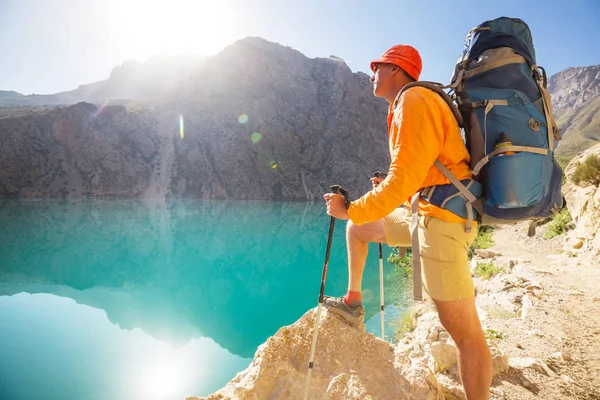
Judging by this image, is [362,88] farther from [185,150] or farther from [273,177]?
[185,150]

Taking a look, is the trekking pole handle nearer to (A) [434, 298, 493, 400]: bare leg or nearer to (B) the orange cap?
(A) [434, 298, 493, 400]: bare leg

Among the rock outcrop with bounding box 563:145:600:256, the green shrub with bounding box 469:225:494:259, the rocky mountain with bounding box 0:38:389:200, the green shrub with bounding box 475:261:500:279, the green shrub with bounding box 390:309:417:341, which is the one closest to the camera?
the green shrub with bounding box 390:309:417:341

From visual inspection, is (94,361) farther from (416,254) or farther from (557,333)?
(557,333)

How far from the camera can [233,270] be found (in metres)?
19.1

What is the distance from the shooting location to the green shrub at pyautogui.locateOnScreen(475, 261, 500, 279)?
9891 millimetres

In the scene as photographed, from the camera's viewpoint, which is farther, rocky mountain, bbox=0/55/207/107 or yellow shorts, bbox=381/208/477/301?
rocky mountain, bbox=0/55/207/107

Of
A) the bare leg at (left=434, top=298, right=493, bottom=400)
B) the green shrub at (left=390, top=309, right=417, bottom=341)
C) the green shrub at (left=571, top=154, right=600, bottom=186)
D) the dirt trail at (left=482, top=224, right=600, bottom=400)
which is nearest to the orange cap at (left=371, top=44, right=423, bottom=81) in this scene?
the bare leg at (left=434, top=298, right=493, bottom=400)

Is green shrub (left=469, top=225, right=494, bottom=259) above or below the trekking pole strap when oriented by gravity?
below

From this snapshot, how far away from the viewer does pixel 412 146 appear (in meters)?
1.97

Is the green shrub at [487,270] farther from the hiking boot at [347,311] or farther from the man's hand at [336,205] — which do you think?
the man's hand at [336,205]

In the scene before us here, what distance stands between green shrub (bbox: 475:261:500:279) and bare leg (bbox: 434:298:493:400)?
9177 mm

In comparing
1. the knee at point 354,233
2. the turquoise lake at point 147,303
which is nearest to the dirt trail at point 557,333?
the knee at point 354,233

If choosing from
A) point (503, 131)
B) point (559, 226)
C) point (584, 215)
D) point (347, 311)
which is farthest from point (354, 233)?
point (559, 226)

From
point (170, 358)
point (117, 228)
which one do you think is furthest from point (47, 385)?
point (117, 228)
